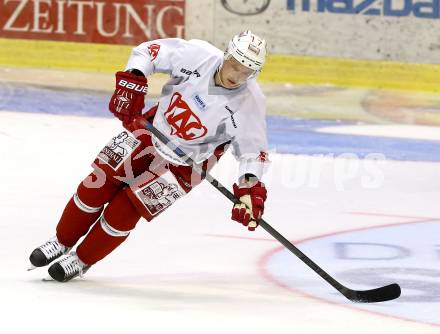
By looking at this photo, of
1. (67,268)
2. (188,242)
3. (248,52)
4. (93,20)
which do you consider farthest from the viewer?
(93,20)

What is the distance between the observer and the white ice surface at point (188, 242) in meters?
4.64

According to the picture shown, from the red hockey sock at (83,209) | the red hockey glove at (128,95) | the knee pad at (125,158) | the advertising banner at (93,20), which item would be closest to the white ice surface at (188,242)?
the red hockey sock at (83,209)

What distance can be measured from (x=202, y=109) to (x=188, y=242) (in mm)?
1092

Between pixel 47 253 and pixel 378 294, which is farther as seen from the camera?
pixel 47 253

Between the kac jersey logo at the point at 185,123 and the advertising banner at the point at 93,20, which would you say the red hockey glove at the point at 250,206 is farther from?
the advertising banner at the point at 93,20

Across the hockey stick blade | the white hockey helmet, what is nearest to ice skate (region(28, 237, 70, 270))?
the white hockey helmet

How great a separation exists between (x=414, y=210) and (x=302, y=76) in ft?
11.7

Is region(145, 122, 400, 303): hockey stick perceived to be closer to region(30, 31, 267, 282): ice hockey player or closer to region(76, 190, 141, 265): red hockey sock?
region(30, 31, 267, 282): ice hockey player

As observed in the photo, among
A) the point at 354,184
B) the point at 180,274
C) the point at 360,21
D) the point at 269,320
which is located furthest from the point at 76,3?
the point at 269,320

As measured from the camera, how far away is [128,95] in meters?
4.98

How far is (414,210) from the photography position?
272 inches

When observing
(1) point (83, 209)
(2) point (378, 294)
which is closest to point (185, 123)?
(1) point (83, 209)

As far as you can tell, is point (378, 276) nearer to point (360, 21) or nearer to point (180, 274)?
point (180, 274)

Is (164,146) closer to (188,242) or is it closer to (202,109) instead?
(202,109)
